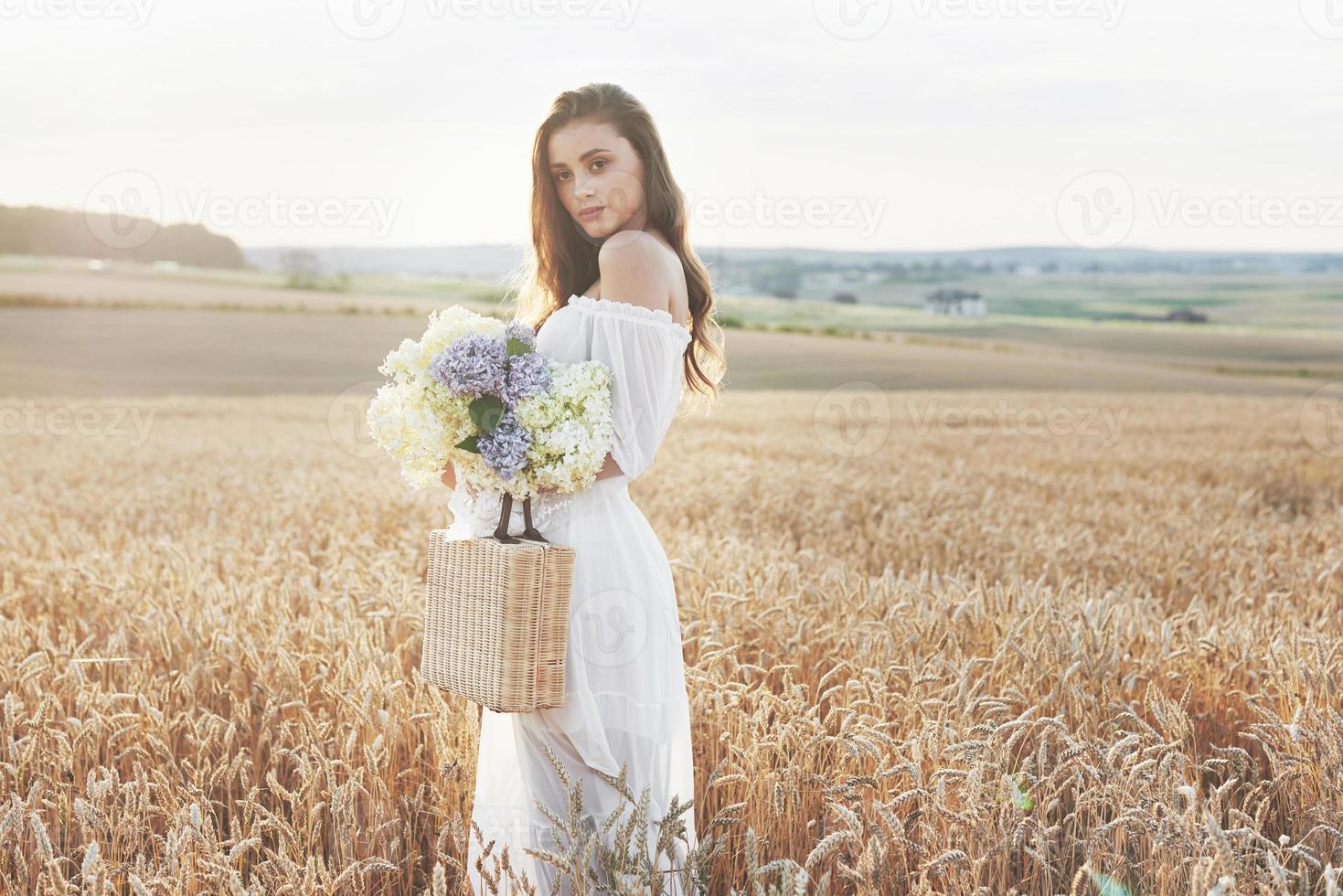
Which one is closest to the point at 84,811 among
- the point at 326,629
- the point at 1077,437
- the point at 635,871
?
the point at 635,871

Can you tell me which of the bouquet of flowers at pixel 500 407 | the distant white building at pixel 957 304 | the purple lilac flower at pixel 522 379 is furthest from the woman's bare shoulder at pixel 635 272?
the distant white building at pixel 957 304

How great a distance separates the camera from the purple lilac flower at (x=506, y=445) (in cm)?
273

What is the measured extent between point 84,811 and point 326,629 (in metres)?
1.80

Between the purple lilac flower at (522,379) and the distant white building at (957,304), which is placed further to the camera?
the distant white building at (957,304)

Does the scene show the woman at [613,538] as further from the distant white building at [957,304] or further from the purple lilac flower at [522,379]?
the distant white building at [957,304]

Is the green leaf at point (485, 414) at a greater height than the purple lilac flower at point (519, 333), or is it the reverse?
the purple lilac flower at point (519, 333)

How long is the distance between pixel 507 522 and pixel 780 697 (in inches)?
63.9

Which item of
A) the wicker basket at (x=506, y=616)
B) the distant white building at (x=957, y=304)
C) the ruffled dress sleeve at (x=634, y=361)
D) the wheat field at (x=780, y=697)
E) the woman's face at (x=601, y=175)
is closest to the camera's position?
the wicker basket at (x=506, y=616)

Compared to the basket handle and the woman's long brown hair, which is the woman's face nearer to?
the woman's long brown hair

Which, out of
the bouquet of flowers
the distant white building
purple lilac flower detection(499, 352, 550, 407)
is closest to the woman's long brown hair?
the bouquet of flowers

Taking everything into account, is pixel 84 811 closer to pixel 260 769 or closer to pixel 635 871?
pixel 260 769

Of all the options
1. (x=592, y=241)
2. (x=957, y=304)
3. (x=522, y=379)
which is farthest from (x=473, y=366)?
(x=957, y=304)

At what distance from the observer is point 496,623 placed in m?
2.67

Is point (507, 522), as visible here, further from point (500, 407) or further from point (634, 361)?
point (634, 361)
